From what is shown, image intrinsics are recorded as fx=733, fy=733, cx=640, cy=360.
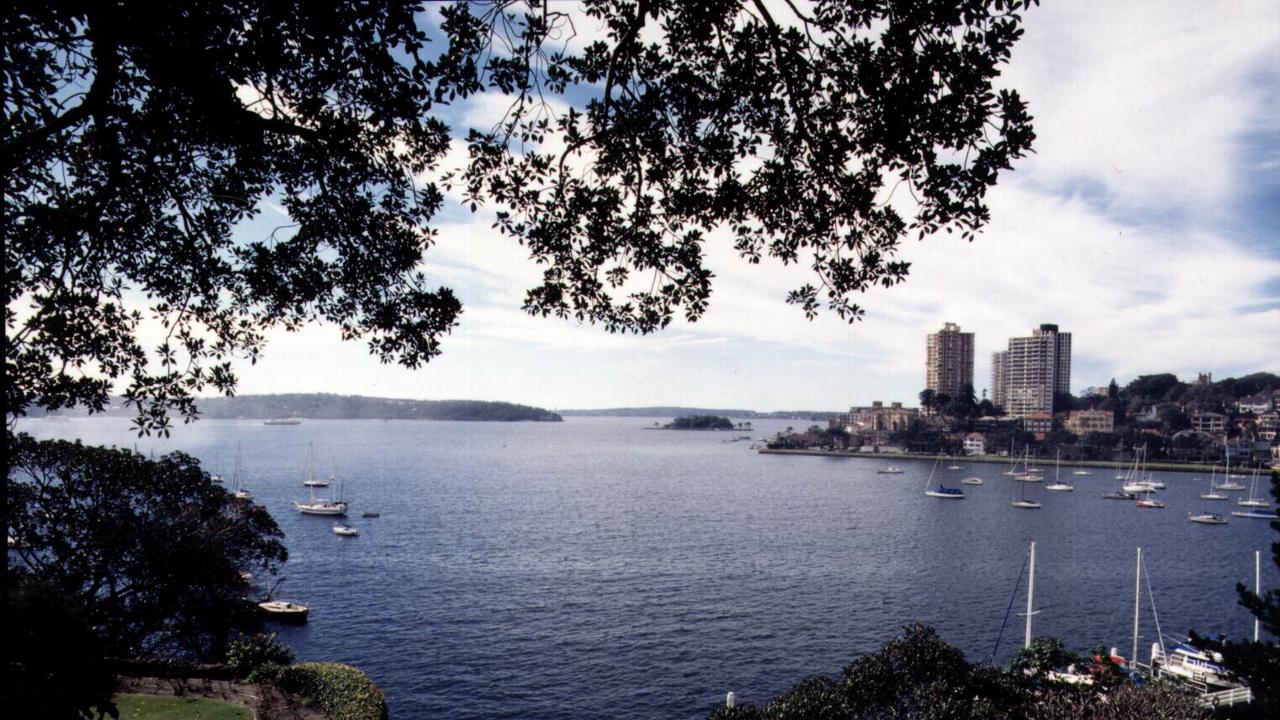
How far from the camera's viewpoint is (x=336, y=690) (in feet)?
60.7

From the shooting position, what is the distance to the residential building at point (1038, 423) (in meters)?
147

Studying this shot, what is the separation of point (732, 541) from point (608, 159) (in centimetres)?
5060

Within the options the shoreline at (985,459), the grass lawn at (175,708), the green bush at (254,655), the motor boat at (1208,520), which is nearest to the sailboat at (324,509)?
the green bush at (254,655)

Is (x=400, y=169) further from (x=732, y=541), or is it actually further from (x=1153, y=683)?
(x=732, y=541)

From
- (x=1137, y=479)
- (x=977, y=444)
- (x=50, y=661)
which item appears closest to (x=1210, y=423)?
(x=977, y=444)

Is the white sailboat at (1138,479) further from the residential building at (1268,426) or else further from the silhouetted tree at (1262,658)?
the silhouetted tree at (1262,658)

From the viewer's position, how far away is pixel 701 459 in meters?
143

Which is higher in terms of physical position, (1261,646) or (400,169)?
(400,169)

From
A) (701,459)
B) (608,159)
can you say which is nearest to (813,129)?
(608,159)

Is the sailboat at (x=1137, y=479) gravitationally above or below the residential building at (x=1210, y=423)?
below

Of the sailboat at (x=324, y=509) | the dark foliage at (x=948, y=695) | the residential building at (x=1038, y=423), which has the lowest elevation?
the sailboat at (x=324, y=509)

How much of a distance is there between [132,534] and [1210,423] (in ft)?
565

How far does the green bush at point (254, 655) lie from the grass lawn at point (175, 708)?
1.53 metres

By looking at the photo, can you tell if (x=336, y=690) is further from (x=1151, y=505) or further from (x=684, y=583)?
(x=1151, y=505)
